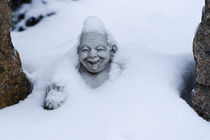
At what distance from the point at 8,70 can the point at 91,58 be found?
26.8 inches

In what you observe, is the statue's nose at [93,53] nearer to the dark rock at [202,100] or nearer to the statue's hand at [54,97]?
the statue's hand at [54,97]

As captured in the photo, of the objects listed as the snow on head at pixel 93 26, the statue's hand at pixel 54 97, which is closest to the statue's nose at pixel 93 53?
the snow on head at pixel 93 26

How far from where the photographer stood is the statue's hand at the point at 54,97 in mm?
3051

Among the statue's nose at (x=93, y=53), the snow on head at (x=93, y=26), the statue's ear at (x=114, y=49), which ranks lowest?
the statue's ear at (x=114, y=49)

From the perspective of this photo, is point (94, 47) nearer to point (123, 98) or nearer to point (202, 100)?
point (123, 98)

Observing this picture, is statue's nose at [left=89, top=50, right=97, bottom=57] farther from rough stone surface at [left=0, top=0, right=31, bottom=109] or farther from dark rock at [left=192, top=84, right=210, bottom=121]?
dark rock at [left=192, top=84, right=210, bottom=121]

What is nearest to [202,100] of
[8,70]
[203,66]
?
[203,66]

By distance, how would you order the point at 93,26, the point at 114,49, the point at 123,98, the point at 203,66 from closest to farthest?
the point at 203,66 → the point at 123,98 → the point at 93,26 → the point at 114,49

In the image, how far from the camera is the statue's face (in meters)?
3.07

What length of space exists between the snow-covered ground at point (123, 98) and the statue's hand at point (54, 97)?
0.14ft

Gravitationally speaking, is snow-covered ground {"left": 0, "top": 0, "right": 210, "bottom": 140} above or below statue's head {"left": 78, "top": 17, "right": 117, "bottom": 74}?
below

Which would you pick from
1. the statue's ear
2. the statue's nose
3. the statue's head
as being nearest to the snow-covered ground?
the statue's ear

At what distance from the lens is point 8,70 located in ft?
10.4

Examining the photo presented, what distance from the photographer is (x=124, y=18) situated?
4.44 m
